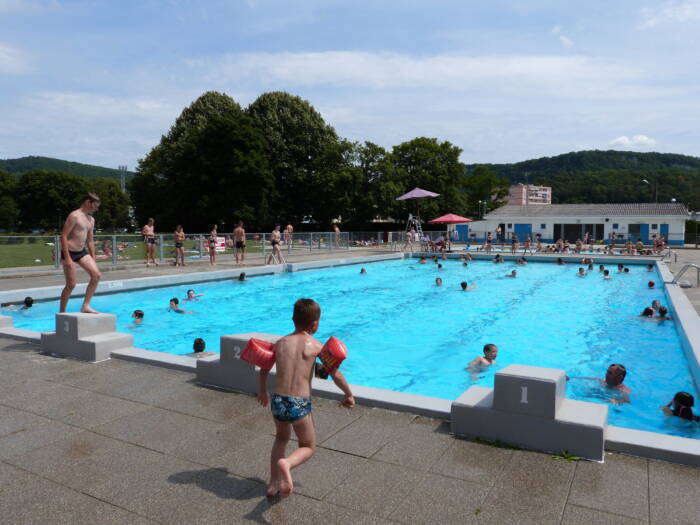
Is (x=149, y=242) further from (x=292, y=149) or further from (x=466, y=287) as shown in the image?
(x=292, y=149)

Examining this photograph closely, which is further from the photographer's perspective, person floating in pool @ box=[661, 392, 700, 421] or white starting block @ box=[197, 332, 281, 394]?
person floating in pool @ box=[661, 392, 700, 421]

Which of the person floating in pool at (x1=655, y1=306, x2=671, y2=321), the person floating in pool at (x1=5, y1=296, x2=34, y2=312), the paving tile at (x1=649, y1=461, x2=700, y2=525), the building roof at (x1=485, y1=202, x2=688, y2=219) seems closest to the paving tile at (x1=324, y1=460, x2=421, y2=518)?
the paving tile at (x1=649, y1=461, x2=700, y2=525)

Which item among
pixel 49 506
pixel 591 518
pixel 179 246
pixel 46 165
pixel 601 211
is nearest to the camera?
pixel 591 518

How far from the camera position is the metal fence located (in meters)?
17.8

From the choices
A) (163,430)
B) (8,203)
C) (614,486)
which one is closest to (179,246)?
(163,430)

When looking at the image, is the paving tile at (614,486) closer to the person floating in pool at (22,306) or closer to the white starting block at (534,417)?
the white starting block at (534,417)

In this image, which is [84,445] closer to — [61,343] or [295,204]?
[61,343]

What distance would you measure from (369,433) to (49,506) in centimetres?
220

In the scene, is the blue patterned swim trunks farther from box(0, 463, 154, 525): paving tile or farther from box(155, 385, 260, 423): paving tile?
box(155, 385, 260, 423): paving tile

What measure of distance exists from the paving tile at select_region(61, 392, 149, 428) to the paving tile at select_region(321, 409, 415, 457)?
1930 mm

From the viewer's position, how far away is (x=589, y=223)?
46.4m

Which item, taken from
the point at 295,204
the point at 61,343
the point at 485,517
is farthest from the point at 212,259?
the point at 295,204

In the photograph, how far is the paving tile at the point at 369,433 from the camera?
149 inches

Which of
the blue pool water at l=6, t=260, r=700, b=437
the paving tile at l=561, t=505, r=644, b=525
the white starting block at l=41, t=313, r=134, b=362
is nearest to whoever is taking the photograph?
the paving tile at l=561, t=505, r=644, b=525
